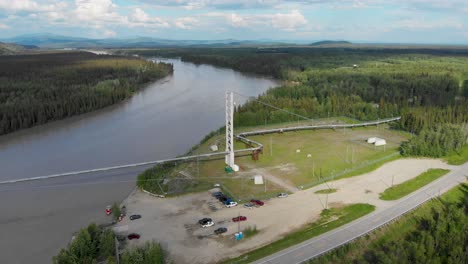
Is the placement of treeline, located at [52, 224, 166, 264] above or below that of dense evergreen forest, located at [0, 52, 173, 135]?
below

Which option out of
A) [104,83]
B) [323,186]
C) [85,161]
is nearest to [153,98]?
[104,83]

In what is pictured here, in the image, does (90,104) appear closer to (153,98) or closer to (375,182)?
(153,98)

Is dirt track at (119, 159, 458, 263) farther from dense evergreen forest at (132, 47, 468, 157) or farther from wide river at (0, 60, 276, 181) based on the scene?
wide river at (0, 60, 276, 181)

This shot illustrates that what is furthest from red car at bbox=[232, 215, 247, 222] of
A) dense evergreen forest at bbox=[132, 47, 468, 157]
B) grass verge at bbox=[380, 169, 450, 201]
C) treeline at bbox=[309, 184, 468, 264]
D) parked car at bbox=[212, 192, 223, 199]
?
dense evergreen forest at bbox=[132, 47, 468, 157]

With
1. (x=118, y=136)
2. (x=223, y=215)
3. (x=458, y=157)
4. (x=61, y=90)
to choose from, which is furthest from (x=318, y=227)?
(x=61, y=90)

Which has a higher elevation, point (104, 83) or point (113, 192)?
point (104, 83)

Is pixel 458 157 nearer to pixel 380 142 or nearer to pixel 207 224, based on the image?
pixel 380 142

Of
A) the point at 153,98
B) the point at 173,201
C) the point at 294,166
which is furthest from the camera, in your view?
the point at 153,98
